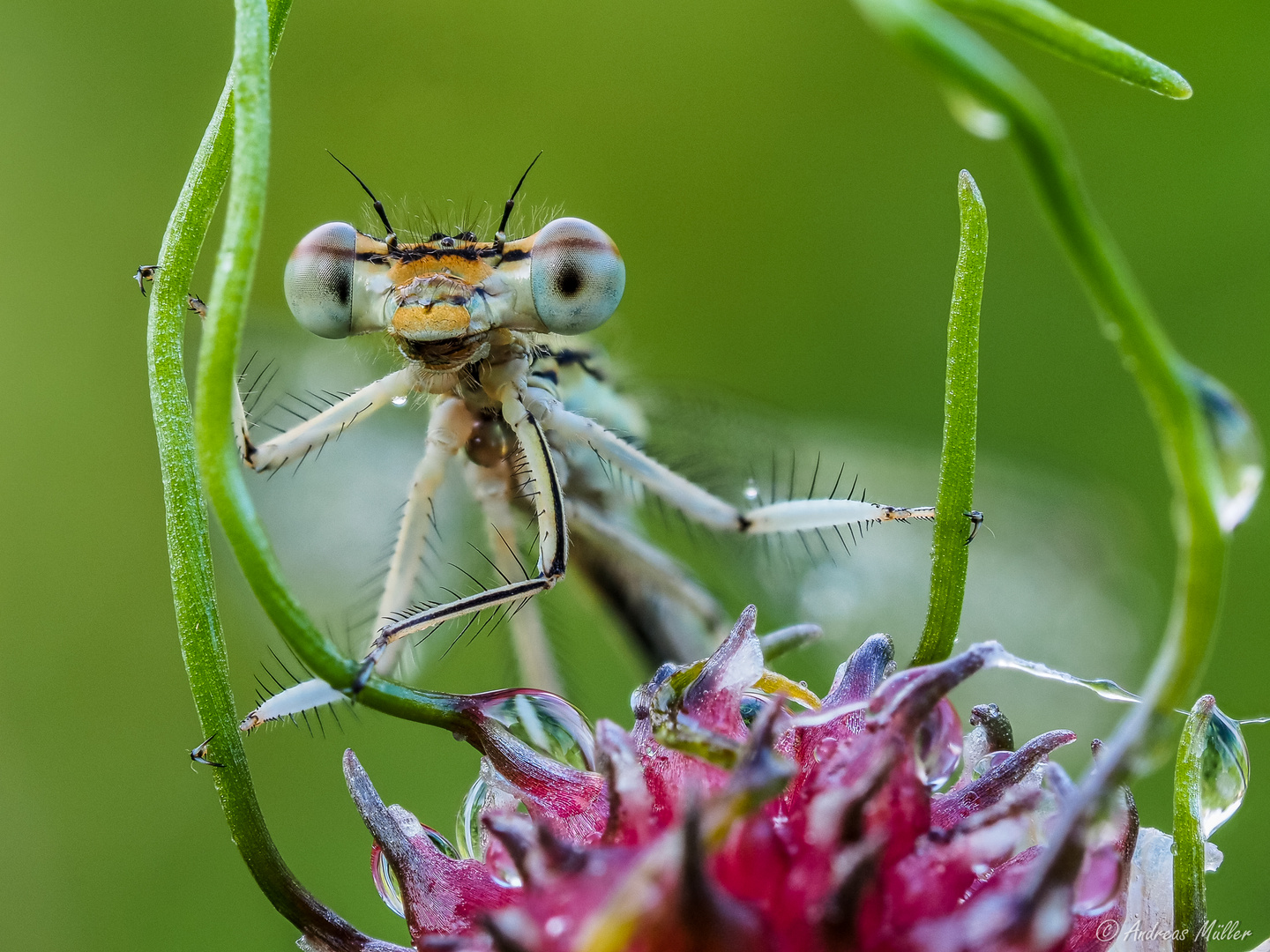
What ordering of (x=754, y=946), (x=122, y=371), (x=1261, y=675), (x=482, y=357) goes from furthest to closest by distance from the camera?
(x=122, y=371)
(x=1261, y=675)
(x=482, y=357)
(x=754, y=946)

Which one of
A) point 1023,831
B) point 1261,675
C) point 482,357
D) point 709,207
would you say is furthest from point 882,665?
point 709,207

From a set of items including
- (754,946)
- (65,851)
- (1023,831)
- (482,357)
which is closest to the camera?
(754,946)

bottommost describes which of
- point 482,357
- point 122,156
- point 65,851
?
point 65,851

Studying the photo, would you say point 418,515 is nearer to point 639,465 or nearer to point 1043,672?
point 639,465

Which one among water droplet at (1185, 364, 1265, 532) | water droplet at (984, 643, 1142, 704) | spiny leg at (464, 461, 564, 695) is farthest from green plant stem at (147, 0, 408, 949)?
spiny leg at (464, 461, 564, 695)

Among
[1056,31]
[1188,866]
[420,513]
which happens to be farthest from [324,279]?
[1188,866]

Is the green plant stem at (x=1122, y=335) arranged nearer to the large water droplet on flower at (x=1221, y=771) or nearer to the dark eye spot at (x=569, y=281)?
the large water droplet on flower at (x=1221, y=771)

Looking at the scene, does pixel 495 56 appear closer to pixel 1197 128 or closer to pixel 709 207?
pixel 709 207

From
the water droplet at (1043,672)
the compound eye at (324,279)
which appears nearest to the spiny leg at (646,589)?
the compound eye at (324,279)

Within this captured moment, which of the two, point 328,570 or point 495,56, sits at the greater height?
point 495,56
